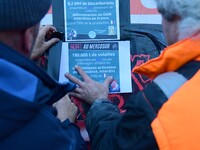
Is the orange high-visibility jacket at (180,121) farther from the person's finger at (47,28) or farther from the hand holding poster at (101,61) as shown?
the person's finger at (47,28)

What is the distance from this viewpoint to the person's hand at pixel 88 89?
2113 millimetres

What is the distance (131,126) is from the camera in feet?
5.34

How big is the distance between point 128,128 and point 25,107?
50 centimetres

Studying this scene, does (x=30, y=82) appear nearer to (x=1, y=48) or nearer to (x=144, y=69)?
(x=1, y=48)

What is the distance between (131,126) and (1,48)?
566 mm

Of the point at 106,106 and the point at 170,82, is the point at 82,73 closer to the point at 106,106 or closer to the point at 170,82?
the point at 106,106

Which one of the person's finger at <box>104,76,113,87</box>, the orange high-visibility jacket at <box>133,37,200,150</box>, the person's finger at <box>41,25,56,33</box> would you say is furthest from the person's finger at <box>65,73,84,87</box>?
the orange high-visibility jacket at <box>133,37,200,150</box>

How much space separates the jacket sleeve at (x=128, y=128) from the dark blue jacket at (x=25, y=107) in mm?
334

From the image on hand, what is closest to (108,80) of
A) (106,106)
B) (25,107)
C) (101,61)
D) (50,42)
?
(101,61)

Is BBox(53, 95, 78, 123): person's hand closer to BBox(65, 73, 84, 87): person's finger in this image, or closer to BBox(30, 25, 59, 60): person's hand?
BBox(65, 73, 84, 87): person's finger

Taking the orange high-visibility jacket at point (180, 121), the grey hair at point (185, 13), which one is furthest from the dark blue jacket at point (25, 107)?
the grey hair at point (185, 13)

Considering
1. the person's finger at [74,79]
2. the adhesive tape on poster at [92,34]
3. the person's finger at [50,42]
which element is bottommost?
the person's finger at [74,79]

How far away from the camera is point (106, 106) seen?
2.00 meters

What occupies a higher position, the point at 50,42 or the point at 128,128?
the point at 50,42
